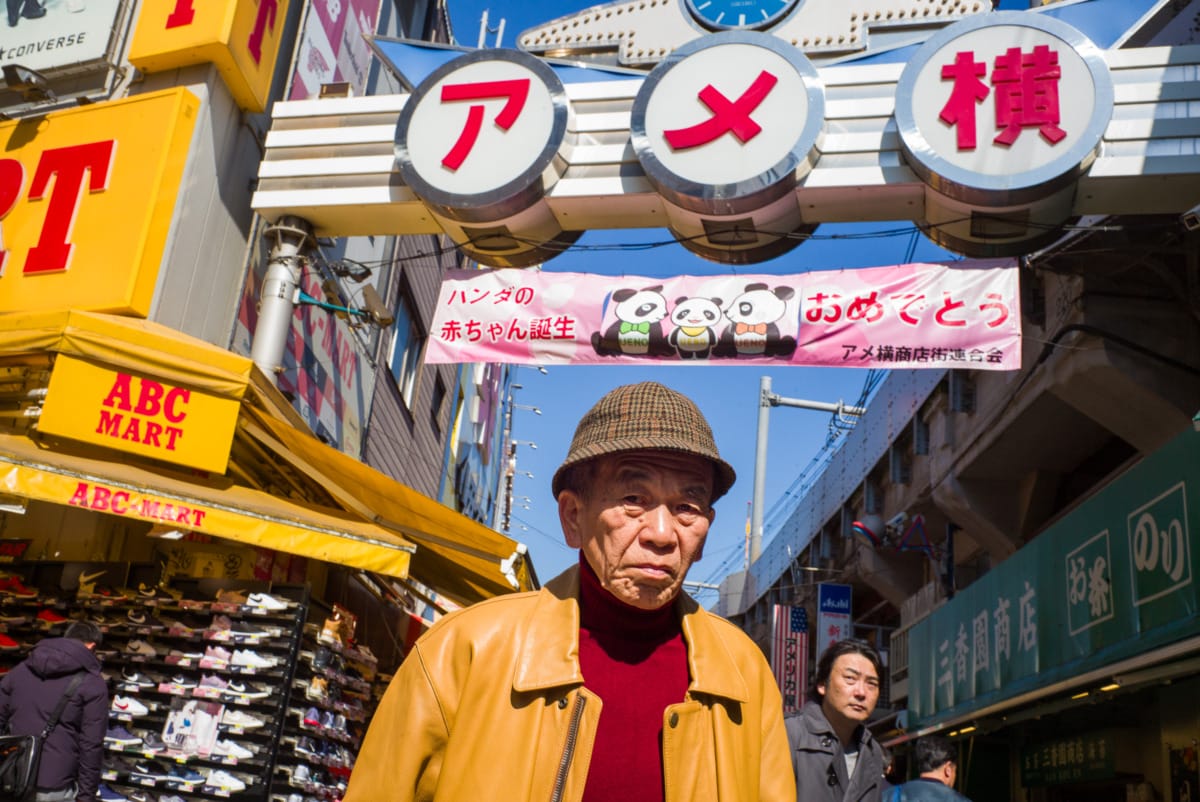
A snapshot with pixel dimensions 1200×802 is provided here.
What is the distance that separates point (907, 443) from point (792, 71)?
48.9ft

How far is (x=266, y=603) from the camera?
8164 millimetres

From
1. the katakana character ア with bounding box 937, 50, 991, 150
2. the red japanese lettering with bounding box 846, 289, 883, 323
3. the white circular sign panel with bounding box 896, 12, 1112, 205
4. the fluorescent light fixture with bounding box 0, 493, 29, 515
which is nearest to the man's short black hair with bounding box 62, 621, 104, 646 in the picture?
the fluorescent light fixture with bounding box 0, 493, 29, 515

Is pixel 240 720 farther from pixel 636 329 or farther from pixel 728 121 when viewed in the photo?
pixel 728 121

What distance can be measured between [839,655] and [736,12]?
803 cm

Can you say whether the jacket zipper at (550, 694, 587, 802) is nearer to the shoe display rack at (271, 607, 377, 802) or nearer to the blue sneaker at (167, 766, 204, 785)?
the shoe display rack at (271, 607, 377, 802)

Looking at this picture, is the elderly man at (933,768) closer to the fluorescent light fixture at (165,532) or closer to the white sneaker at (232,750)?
the white sneaker at (232,750)

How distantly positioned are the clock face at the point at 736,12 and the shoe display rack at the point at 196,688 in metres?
7.37

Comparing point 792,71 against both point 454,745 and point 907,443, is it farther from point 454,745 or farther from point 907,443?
point 907,443

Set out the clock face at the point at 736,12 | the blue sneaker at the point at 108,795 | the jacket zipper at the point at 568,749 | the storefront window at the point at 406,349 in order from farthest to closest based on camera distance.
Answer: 1. the storefront window at the point at 406,349
2. the clock face at the point at 736,12
3. the blue sneaker at the point at 108,795
4. the jacket zipper at the point at 568,749

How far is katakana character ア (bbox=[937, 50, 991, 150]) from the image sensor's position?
347 inches

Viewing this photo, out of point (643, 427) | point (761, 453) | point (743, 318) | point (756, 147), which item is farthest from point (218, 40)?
point (761, 453)

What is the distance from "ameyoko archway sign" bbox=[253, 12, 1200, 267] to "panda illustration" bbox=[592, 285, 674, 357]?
883 millimetres

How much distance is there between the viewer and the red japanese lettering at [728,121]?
30.7ft

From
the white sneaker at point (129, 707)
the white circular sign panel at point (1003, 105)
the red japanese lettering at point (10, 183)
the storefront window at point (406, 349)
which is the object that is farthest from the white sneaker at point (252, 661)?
the storefront window at point (406, 349)
